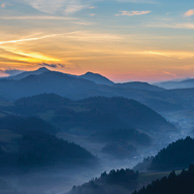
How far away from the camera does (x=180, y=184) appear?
556ft

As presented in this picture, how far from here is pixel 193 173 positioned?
577 ft

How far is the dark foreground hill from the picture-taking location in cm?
16425

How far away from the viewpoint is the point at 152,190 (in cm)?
17450

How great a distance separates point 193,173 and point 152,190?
19550 mm

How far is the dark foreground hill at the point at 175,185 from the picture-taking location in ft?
539

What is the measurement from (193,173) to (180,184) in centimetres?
1017

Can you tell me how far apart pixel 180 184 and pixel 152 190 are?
1279cm

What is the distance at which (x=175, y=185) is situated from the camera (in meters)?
170
